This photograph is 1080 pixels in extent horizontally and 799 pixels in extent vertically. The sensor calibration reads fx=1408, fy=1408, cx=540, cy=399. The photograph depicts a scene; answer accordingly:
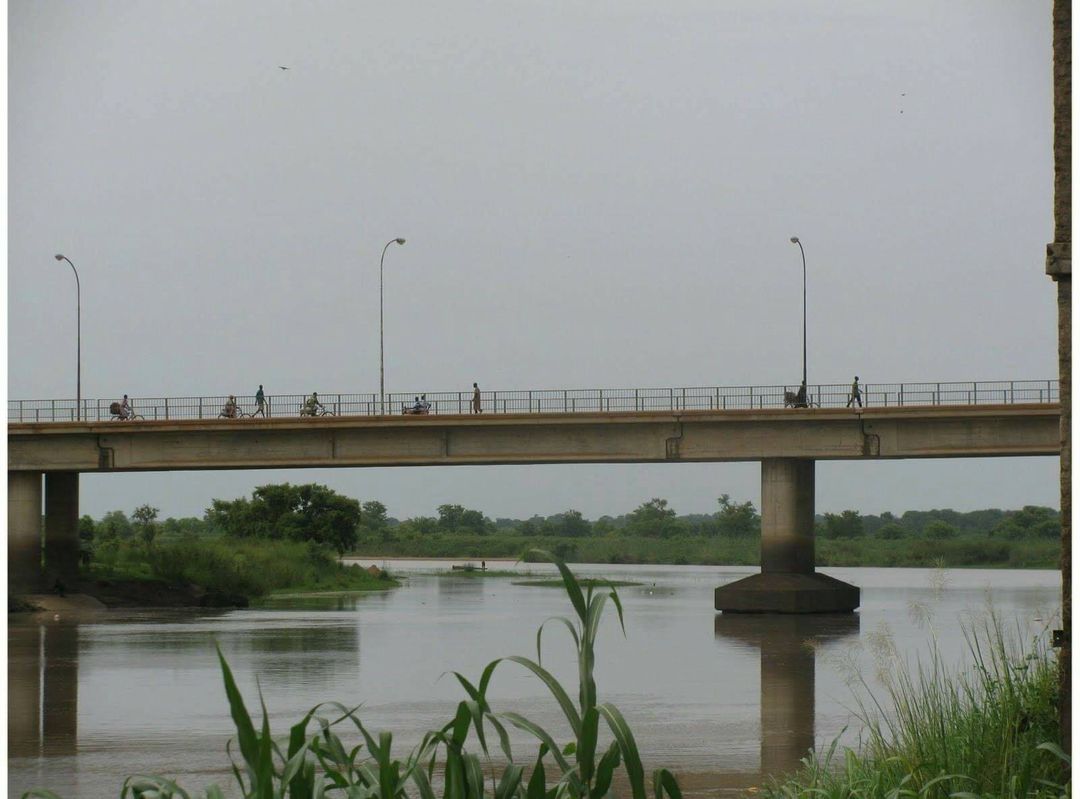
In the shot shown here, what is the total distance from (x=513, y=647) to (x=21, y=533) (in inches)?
1049

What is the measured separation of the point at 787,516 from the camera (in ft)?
154

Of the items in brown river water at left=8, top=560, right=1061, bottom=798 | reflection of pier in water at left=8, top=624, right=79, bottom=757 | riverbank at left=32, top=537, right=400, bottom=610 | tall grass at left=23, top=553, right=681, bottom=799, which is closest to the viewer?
tall grass at left=23, top=553, right=681, bottom=799

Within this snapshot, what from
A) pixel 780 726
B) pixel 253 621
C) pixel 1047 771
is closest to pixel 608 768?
pixel 1047 771

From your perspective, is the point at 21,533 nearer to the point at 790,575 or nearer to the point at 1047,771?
the point at 790,575

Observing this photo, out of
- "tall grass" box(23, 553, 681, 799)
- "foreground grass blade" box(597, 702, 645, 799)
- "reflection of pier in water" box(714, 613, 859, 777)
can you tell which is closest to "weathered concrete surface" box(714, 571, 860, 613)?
"reflection of pier in water" box(714, 613, 859, 777)

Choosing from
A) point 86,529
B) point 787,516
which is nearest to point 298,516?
point 86,529

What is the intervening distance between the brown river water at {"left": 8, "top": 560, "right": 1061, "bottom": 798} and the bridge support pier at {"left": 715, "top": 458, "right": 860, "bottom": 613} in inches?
56.7

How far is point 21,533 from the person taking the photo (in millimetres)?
48625

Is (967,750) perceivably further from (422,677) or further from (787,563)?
(787,563)

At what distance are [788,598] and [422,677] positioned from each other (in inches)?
928

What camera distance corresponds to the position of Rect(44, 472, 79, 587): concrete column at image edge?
168 feet

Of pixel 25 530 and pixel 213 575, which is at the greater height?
pixel 25 530

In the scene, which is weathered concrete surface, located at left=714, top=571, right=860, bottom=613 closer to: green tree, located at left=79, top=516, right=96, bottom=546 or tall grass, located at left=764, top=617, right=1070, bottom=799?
tall grass, located at left=764, top=617, right=1070, bottom=799

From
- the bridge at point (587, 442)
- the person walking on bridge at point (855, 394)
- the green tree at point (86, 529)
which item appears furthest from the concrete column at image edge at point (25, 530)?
the green tree at point (86, 529)
